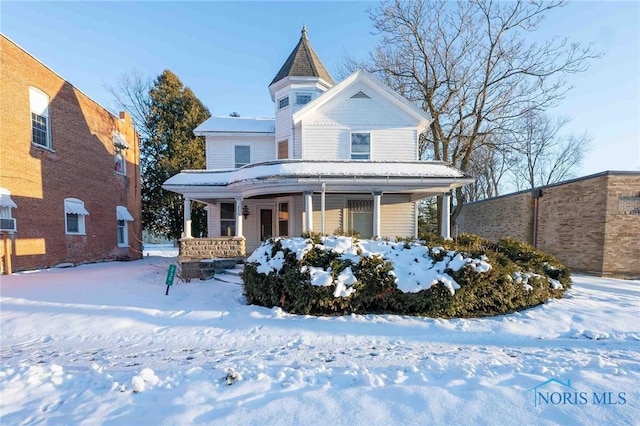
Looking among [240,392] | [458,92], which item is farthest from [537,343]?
[458,92]

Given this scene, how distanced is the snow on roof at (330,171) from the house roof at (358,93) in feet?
8.89

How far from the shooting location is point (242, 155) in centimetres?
1426

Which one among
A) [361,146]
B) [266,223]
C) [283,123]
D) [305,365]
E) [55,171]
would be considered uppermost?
[283,123]

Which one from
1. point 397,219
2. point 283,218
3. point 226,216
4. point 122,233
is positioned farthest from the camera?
point 122,233

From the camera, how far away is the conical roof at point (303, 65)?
13695 mm

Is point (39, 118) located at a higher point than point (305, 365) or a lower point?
higher

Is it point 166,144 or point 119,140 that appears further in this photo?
point 166,144

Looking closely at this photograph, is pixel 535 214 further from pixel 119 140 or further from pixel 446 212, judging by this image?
pixel 119 140

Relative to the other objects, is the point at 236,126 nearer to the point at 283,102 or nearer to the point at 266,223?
the point at 283,102

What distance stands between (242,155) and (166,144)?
1186cm

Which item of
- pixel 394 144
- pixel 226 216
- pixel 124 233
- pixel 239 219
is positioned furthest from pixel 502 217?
Result: pixel 124 233

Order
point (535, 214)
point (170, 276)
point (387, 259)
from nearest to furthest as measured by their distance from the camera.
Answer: point (387, 259), point (170, 276), point (535, 214)

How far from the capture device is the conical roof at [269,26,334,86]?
13695 mm

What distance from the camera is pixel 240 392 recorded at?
9.45 ft
